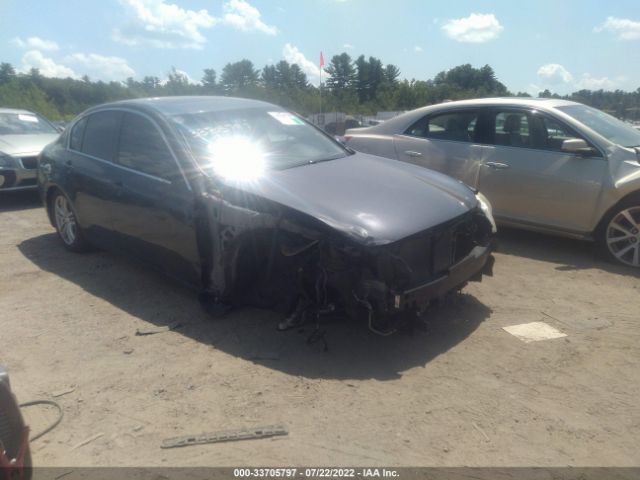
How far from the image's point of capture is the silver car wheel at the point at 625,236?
16.7ft

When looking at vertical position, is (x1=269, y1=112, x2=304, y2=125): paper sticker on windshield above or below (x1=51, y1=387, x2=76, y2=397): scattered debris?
above

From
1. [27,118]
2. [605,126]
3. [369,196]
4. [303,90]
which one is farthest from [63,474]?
[303,90]

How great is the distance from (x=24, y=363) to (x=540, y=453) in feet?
10.4

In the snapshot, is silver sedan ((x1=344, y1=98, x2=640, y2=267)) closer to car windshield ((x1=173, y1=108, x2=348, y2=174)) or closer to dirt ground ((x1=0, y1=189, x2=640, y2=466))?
dirt ground ((x1=0, y1=189, x2=640, y2=466))

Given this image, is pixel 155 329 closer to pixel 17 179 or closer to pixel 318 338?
pixel 318 338

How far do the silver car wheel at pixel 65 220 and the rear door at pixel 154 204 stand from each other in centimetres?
121

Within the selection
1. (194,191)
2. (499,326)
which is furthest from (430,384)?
(194,191)

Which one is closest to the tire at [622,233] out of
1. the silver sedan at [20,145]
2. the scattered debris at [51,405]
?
the scattered debris at [51,405]

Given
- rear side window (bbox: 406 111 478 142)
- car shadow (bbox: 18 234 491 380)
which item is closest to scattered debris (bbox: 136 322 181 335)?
car shadow (bbox: 18 234 491 380)

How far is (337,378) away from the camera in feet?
10.7

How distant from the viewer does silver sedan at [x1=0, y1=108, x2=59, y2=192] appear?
318 inches

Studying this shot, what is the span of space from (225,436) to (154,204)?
214 cm

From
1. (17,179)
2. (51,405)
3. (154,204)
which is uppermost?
(154,204)

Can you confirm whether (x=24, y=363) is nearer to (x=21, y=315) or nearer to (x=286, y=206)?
(x=21, y=315)
